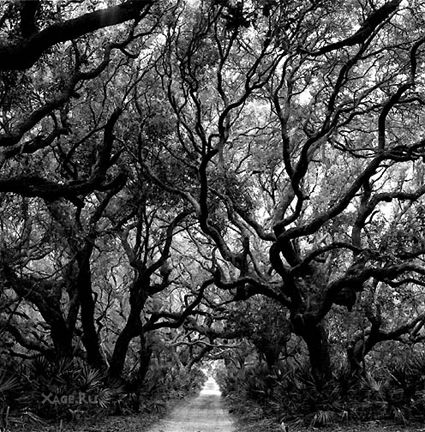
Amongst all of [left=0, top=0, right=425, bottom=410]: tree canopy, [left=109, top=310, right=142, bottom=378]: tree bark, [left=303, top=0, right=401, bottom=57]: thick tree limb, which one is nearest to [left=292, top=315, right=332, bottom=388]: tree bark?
[left=0, top=0, right=425, bottom=410]: tree canopy

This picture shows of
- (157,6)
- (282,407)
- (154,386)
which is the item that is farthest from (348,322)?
(157,6)

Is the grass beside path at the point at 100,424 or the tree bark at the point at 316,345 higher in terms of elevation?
the tree bark at the point at 316,345

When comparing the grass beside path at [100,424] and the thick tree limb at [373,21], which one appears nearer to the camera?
the thick tree limb at [373,21]

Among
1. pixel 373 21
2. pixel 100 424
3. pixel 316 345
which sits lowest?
pixel 100 424

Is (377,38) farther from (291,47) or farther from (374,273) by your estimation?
(374,273)

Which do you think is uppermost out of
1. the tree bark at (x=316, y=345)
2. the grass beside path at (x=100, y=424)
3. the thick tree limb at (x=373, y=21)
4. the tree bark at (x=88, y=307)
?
the thick tree limb at (x=373, y=21)

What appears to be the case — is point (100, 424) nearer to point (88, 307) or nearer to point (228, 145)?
point (88, 307)

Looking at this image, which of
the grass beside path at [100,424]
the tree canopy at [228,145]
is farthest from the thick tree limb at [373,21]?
the grass beside path at [100,424]

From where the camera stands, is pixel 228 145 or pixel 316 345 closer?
pixel 316 345

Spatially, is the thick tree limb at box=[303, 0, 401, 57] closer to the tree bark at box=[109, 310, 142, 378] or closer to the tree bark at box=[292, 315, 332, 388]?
the tree bark at box=[292, 315, 332, 388]

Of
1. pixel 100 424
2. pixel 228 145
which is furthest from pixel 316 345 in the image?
pixel 228 145

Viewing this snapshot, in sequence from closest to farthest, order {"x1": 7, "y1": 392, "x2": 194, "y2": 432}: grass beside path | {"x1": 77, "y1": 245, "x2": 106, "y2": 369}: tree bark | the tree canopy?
the tree canopy
{"x1": 7, "y1": 392, "x2": 194, "y2": 432}: grass beside path
{"x1": 77, "y1": 245, "x2": 106, "y2": 369}: tree bark

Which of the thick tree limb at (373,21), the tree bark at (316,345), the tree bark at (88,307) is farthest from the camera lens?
the tree bark at (88,307)

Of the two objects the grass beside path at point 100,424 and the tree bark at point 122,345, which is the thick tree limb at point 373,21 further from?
the tree bark at point 122,345
